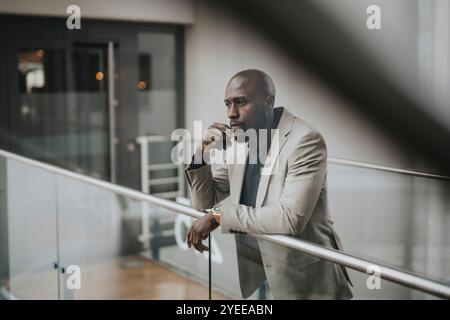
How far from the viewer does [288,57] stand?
3.31 meters

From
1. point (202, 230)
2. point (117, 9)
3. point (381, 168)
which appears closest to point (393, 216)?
point (381, 168)

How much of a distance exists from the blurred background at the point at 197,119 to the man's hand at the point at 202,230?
7 cm

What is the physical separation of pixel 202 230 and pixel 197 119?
2.49 metres

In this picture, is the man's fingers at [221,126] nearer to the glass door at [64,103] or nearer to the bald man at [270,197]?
the bald man at [270,197]

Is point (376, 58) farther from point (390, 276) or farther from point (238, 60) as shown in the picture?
point (390, 276)

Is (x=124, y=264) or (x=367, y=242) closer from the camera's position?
(x=367, y=242)

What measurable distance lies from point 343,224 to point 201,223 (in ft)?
4.08

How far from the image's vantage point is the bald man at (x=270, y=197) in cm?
211

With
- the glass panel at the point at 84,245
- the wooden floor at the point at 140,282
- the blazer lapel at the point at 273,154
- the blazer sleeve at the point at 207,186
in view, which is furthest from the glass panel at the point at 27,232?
the blazer lapel at the point at 273,154

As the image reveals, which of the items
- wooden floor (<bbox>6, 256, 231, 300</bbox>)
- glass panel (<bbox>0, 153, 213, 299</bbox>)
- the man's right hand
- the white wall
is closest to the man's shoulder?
the man's right hand

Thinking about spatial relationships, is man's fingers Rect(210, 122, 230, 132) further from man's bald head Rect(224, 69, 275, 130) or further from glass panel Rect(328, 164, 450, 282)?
glass panel Rect(328, 164, 450, 282)

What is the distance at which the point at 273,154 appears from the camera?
97.8 inches

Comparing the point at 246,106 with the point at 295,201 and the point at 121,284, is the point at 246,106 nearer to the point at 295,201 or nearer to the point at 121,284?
the point at 295,201
